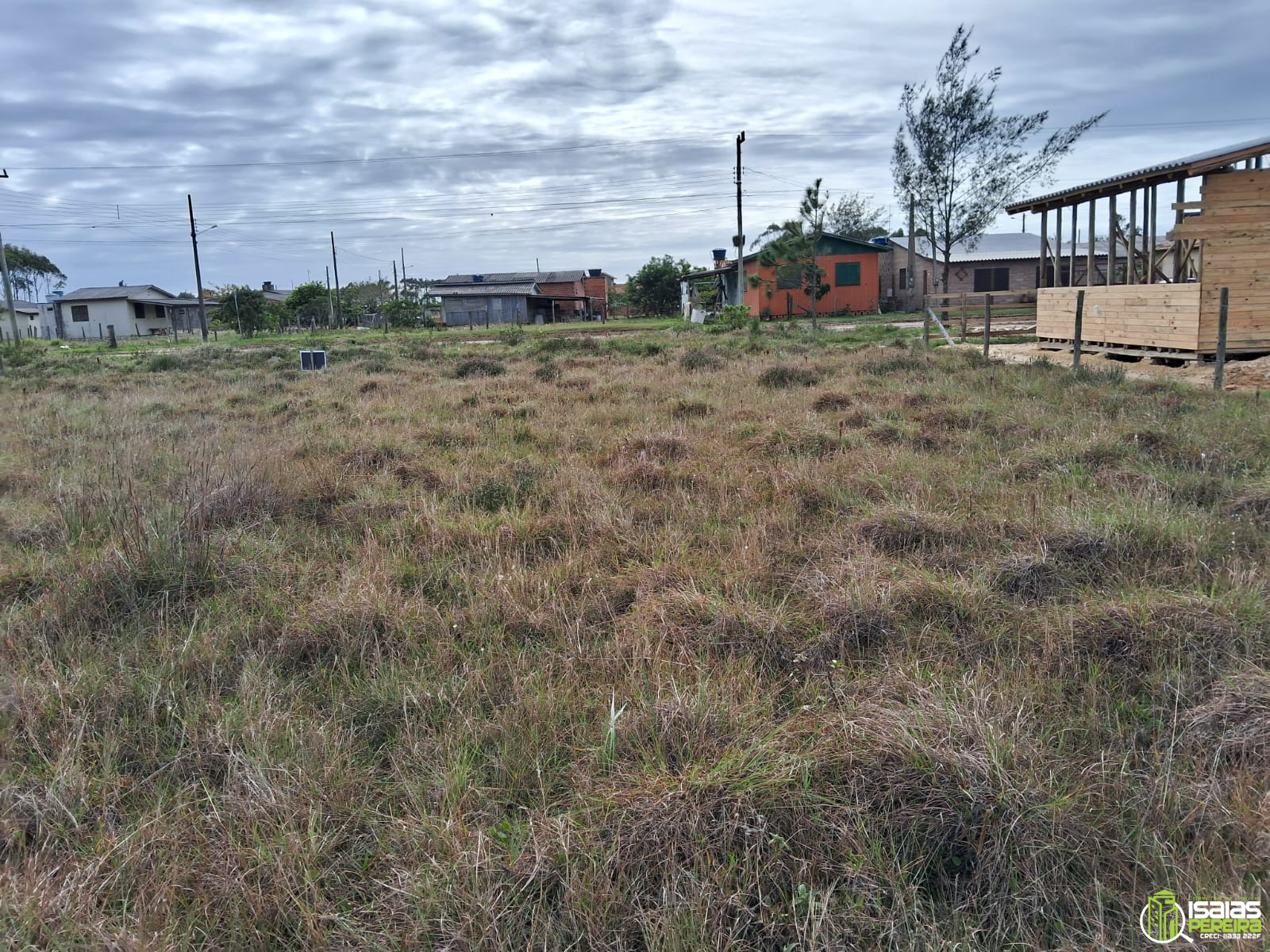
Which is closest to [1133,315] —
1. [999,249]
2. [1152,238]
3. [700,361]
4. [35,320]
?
[1152,238]

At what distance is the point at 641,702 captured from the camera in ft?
10.7

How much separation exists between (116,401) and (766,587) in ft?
47.5

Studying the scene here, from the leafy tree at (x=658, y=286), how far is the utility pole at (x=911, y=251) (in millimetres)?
22239

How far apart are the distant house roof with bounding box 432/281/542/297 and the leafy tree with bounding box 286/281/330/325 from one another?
956 centimetres

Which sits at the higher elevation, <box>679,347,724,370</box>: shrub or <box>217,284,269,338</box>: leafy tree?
<box>217,284,269,338</box>: leafy tree

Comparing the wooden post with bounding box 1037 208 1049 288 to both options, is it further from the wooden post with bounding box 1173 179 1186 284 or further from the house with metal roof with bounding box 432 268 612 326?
the house with metal roof with bounding box 432 268 612 326

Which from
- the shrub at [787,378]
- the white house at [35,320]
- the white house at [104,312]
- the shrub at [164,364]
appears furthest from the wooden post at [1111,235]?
the white house at [35,320]

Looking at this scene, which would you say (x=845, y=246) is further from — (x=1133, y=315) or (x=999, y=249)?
(x=1133, y=315)

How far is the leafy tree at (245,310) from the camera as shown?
59344 mm

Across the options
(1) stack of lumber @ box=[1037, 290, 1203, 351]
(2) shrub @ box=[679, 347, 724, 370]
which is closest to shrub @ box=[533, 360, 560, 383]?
(2) shrub @ box=[679, 347, 724, 370]

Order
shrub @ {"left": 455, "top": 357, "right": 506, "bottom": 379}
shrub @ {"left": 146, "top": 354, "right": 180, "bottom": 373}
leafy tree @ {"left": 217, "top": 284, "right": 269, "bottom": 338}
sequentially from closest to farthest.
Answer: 1. shrub @ {"left": 455, "top": 357, "right": 506, "bottom": 379}
2. shrub @ {"left": 146, "top": 354, "right": 180, "bottom": 373}
3. leafy tree @ {"left": 217, "top": 284, "right": 269, "bottom": 338}

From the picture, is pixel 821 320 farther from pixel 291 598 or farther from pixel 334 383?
pixel 291 598

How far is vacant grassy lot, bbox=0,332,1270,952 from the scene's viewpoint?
2.39 metres
